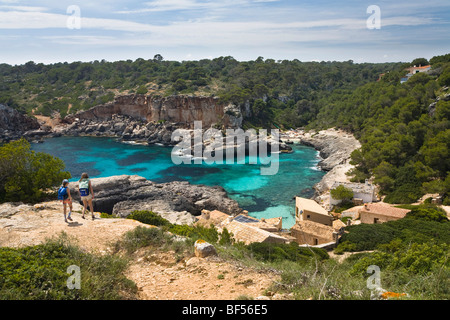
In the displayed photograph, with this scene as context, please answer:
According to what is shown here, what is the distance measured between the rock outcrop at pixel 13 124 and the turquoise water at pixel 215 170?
6678mm

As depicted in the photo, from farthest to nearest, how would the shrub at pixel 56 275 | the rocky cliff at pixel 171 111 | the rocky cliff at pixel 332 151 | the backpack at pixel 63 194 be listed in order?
1. the rocky cliff at pixel 171 111
2. the rocky cliff at pixel 332 151
3. the backpack at pixel 63 194
4. the shrub at pixel 56 275

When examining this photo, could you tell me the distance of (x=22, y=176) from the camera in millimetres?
16625

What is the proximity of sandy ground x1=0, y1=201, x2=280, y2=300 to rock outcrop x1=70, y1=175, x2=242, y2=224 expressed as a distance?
1338 cm

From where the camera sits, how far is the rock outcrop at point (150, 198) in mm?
24766

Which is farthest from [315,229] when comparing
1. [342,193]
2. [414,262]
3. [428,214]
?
[414,262]

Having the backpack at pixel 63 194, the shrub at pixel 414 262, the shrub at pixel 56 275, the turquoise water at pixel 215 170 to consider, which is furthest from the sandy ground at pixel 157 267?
the turquoise water at pixel 215 170

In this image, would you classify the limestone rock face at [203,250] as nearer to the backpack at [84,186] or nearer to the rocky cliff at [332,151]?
the backpack at [84,186]

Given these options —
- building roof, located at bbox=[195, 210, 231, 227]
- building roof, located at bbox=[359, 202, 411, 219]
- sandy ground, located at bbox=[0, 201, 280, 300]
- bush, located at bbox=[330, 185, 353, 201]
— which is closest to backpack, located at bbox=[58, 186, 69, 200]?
sandy ground, located at bbox=[0, 201, 280, 300]

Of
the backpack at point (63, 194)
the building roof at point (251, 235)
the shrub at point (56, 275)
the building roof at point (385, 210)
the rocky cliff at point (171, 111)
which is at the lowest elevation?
the building roof at point (385, 210)

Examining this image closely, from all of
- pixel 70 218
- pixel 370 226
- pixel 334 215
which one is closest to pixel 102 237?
pixel 70 218

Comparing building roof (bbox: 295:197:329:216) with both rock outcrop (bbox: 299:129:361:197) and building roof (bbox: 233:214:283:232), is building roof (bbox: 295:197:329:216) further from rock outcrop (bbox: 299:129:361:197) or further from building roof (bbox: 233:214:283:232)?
rock outcrop (bbox: 299:129:361:197)

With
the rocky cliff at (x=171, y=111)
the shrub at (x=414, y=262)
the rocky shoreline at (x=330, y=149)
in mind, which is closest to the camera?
the shrub at (x=414, y=262)

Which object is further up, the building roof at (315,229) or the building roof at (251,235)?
the building roof at (251,235)
